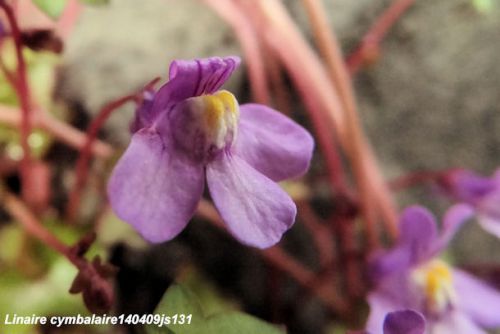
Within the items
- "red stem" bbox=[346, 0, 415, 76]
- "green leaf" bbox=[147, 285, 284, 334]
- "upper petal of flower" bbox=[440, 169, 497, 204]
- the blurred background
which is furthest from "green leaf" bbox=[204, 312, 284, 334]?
"red stem" bbox=[346, 0, 415, 76]

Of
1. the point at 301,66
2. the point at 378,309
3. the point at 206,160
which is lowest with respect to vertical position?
the point at 378,309

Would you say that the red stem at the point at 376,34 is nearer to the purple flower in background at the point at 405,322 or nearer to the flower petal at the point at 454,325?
the flower petal at the point at 454,325

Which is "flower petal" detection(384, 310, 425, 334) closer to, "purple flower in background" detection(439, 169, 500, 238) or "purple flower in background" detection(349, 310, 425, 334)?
"purple flower in background" detection(349, 310, 425, 334)

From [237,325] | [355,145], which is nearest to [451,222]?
[355,145]

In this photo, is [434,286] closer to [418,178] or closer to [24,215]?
[418,178]

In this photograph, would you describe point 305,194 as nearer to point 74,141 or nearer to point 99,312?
point 74,141

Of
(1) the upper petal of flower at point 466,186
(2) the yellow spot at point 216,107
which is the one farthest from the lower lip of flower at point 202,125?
(1) the upper petal of flower at point 466,186
